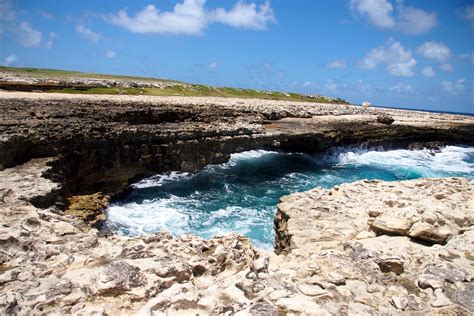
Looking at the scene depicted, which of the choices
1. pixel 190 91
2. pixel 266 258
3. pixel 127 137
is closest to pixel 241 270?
pixel 266 258

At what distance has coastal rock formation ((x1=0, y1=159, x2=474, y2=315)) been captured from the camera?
14.6 feet

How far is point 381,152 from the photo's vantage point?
112ft

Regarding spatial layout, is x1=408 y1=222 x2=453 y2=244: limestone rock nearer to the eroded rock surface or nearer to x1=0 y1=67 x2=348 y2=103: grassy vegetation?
the eroded rock surface

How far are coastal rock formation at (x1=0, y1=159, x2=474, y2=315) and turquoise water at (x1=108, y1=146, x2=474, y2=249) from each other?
264 inches

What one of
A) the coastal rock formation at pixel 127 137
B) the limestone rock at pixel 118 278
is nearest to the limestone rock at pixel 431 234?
the limestone rock at pixel 118 278

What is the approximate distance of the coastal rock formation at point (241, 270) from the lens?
4.46 meters

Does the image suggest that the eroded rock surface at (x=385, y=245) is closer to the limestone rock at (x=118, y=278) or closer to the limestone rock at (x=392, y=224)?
the limestone rock at (x=392, y=224)

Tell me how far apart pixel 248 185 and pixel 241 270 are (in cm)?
1586

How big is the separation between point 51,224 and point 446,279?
7.00 meters

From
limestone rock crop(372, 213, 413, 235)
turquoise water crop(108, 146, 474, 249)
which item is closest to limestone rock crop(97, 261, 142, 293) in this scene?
limestone rock crop(372, 213, 413, 235)

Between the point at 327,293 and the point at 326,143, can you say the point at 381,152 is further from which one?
the point at 327,293

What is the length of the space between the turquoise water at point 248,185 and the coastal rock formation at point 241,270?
670 cm

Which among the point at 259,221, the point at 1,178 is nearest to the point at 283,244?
the point at 259,221

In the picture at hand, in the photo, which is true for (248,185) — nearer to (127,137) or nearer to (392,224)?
(127,137)
